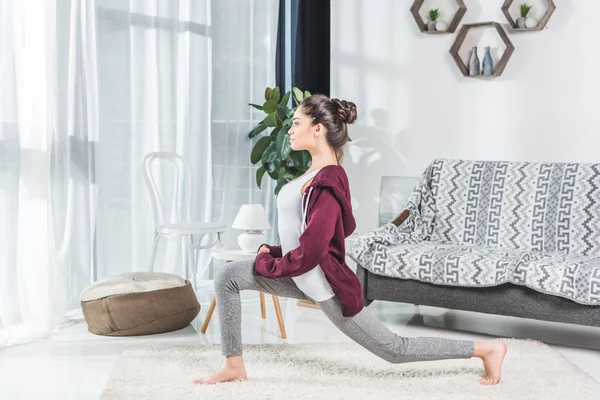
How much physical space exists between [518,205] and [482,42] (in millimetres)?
1166

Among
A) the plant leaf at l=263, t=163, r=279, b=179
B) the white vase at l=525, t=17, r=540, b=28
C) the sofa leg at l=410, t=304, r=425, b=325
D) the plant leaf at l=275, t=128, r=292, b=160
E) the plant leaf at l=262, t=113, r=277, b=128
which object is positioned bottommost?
the sofa leg at l=410, t=304, r=425, b=325

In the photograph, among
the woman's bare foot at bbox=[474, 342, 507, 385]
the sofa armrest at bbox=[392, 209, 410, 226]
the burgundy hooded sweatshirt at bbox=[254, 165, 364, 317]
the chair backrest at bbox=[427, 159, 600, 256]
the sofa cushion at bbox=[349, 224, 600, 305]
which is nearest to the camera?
the burgundy hooded sweatshirt at bbox=[254, 165, 364, 317]

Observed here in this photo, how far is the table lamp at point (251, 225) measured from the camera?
375cm

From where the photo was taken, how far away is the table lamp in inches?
148

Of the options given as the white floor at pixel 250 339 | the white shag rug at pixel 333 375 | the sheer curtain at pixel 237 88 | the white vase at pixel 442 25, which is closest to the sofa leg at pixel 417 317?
the white floor at pixel 250 339

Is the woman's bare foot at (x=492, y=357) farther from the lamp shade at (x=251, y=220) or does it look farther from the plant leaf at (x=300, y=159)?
the plant leaf at (x=300, y=159)

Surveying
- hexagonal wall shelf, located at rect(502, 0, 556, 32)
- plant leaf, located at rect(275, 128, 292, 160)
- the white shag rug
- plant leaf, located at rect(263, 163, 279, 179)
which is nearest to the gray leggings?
the white shag rug

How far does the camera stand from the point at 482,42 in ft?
15.4

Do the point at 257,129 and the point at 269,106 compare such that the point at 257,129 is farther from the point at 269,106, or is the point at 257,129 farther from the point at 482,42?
the point at 482,42

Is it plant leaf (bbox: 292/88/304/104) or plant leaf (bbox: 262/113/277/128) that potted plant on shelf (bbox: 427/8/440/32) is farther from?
plant leaf (bbox: 262/113/277/128)

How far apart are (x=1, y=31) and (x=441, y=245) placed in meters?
2.36

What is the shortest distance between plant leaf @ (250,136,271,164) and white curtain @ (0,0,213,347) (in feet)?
0.92

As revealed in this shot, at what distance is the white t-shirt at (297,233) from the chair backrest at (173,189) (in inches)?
67.4

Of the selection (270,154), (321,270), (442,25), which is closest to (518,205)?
(442,25)
